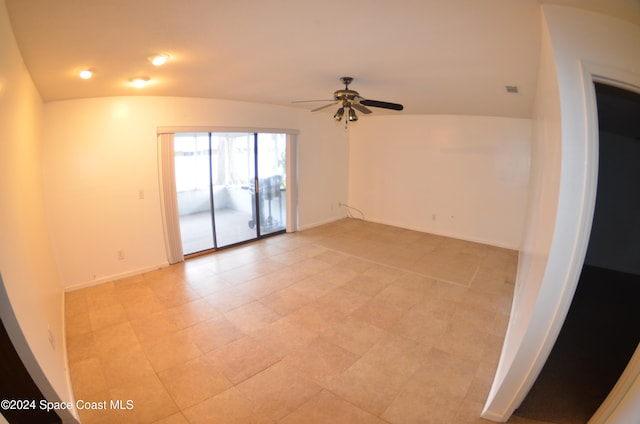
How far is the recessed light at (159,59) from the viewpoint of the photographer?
2113 mm

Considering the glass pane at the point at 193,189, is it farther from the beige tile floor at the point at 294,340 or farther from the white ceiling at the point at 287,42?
the white ceiling at the point at 287,42

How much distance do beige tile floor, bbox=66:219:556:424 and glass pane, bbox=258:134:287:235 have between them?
1.47 m

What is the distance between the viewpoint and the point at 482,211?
210 inches

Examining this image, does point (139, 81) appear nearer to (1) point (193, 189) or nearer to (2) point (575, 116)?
(2) point (575, 116)

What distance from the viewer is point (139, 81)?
2.86 meters

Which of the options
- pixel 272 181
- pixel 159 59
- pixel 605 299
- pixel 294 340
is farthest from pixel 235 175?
pixel 605 299

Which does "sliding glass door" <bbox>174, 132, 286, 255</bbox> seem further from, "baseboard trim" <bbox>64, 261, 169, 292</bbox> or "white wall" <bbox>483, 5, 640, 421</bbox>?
"white wall" <bbox>483, 5, 640, 421</bbox>

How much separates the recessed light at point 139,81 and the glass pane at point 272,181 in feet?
7.76

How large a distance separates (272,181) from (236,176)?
3.20ft

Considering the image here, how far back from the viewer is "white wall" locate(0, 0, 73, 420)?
1.42 metres

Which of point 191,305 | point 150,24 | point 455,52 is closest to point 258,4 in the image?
point 150,24

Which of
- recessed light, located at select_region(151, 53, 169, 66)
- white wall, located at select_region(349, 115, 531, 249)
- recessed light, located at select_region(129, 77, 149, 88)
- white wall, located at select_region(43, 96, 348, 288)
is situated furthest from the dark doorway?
white wall, located at select_region(43, 96, 348, 288)

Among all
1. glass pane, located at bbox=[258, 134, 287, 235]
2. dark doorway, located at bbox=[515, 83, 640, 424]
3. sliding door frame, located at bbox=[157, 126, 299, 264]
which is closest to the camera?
dark doorway, located at bbox=[515, 83, 640, 424]

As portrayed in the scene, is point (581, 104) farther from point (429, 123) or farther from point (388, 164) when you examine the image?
point (388, 164)
